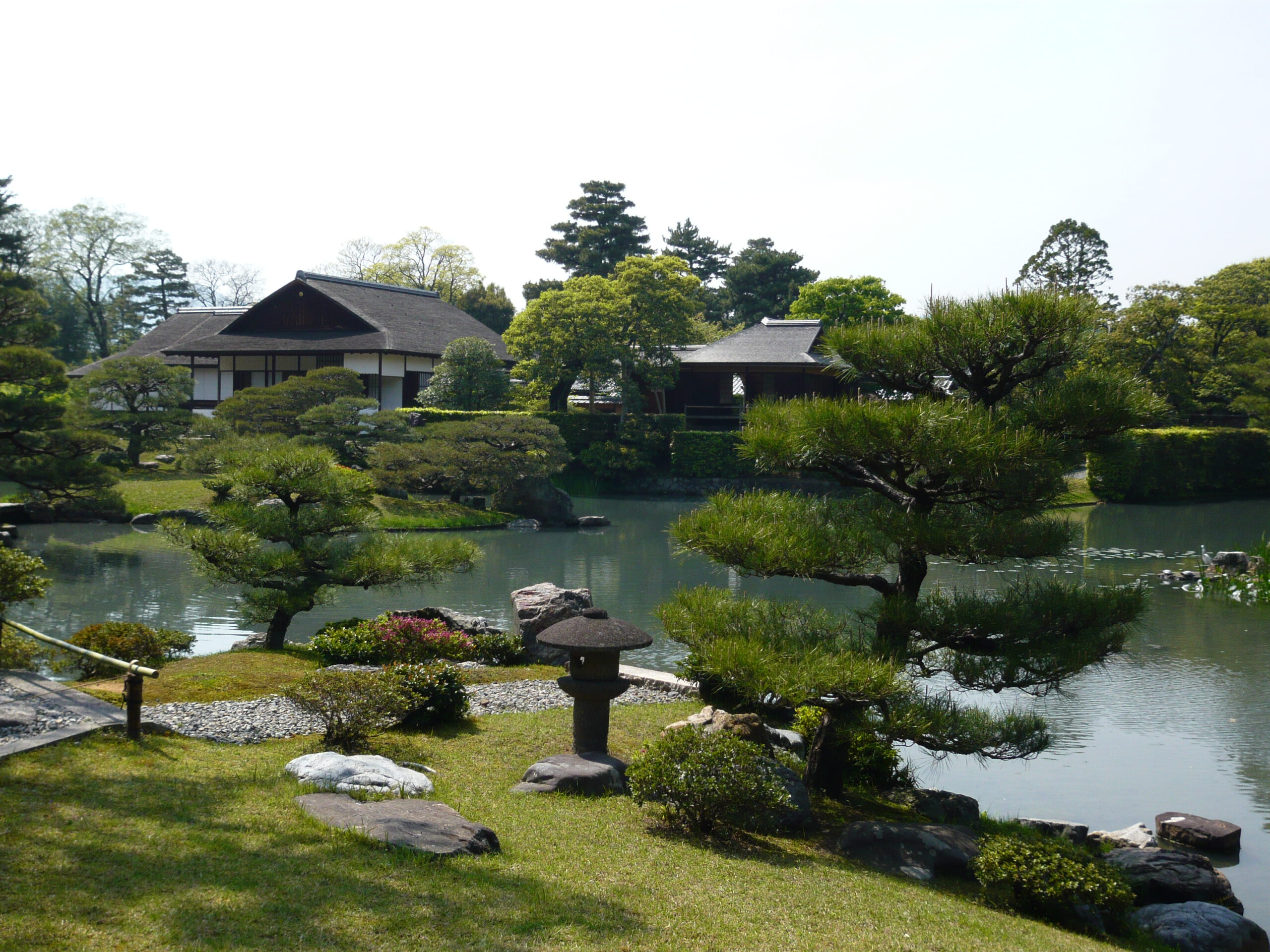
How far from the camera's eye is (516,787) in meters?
7.03

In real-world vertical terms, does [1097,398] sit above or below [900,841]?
above

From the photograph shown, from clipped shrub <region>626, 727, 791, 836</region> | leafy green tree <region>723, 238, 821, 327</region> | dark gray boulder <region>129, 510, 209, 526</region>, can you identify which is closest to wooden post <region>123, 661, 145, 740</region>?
clipped shrub <region>626, 727, 791, 836</region>

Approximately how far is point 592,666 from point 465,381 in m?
→ 29.5

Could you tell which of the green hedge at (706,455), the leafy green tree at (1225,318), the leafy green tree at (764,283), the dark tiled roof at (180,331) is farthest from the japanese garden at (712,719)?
the leafy green tree at (764,283)

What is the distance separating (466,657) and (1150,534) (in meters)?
22.3

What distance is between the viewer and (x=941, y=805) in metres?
7.97

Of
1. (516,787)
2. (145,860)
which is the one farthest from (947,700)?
(145,860)

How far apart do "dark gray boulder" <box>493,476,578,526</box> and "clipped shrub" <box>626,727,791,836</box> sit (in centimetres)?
2261

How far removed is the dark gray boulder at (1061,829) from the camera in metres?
7.70

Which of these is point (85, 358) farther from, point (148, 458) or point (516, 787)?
→ point (516, 787)

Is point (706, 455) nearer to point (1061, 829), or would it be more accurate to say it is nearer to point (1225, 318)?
point (1225, 318)

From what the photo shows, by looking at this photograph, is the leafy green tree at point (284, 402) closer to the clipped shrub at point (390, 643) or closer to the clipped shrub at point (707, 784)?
the clipped shrub at point (390, 643)

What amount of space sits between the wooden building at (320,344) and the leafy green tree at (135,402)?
6.28 meters

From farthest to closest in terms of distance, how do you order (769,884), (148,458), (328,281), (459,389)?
(328,281), (459,389), (148,458), (769,884)
